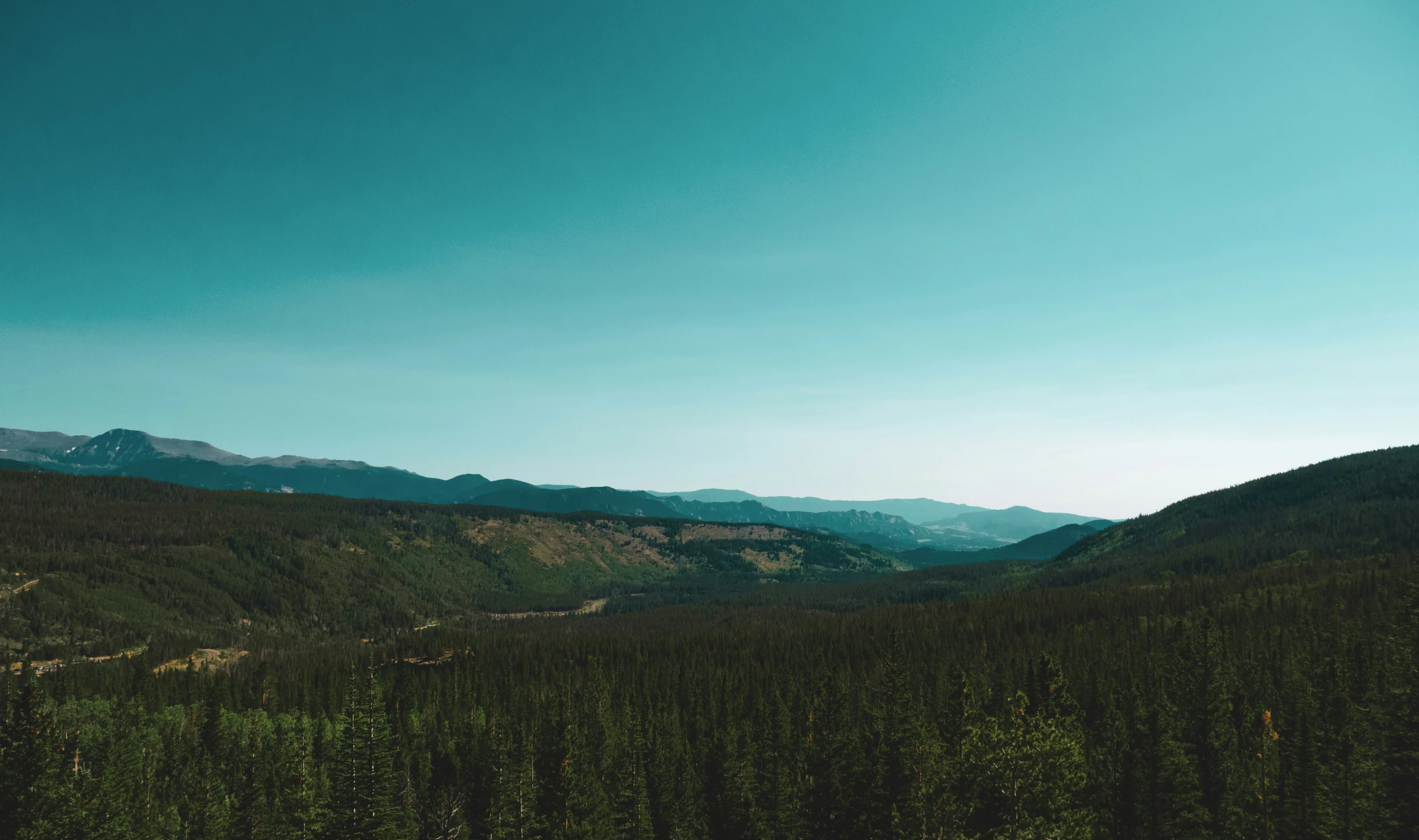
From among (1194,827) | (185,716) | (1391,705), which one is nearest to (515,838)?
(1194,827)

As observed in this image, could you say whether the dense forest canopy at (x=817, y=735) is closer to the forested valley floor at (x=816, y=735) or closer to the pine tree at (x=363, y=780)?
the pine tree at (x=363, y=780)

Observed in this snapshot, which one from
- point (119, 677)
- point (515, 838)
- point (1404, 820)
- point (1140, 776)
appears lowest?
point (119, 677)

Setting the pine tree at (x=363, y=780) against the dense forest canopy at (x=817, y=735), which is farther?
the dense forest canopy at (x=817, y=735)

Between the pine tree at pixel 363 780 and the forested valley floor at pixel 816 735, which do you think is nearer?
the pine tree at pixel 363 780

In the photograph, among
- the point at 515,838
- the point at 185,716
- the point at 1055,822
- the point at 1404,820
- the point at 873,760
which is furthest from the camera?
the point at 185,716

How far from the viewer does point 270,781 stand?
89125 millimetres

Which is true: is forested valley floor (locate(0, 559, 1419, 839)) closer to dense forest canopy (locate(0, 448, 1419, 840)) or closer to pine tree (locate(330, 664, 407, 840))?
pine tree (locate(330, 664, 407, 840))

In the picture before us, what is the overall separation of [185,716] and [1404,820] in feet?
536

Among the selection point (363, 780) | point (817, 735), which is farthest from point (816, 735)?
point (363, 780)

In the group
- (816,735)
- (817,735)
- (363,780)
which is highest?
(363,780)

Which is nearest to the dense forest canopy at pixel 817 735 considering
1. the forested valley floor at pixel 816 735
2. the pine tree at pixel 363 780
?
the pine tree at pixel 363 780

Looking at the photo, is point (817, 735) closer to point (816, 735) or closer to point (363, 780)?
point (816, 735)

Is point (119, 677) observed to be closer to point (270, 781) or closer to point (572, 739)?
point (270, 781)

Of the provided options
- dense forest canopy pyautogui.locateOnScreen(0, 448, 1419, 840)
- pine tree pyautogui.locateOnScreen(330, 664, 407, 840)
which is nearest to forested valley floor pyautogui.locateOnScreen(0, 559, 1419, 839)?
pine tree pyautogui.locateOnScreen(330, 664, 407, 840)
